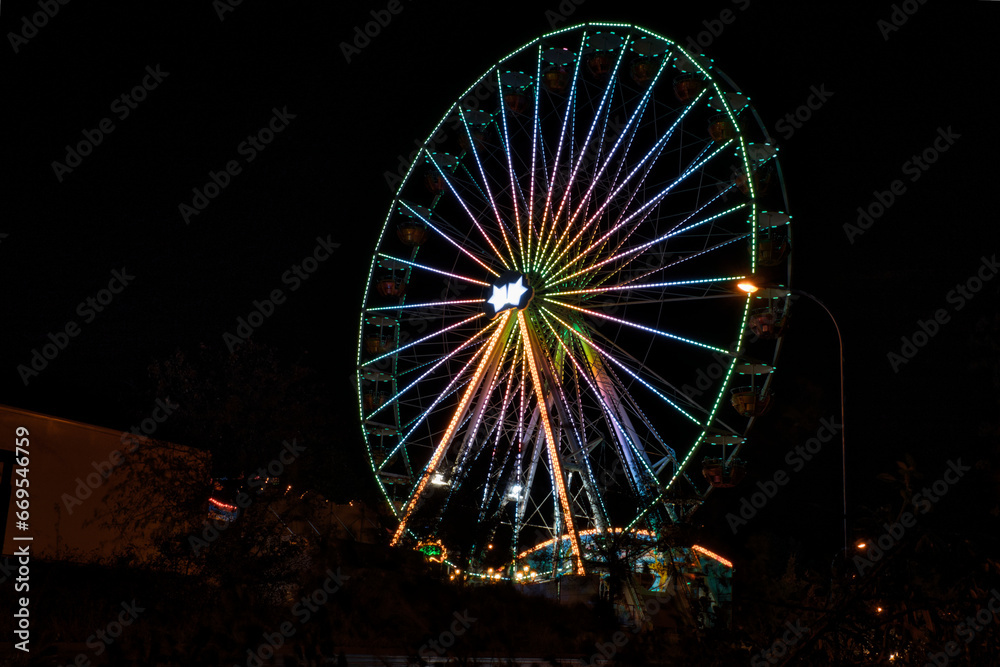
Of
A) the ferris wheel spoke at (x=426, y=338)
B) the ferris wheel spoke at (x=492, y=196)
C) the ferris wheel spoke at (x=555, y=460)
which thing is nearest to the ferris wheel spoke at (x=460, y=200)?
the ferris wheel spoke at (x=492, y=196)

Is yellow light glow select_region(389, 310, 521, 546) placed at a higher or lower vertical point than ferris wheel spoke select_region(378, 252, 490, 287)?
lower

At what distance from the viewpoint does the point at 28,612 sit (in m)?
11.9

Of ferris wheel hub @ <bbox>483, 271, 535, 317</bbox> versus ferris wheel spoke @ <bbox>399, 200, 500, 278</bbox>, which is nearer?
ferris wheel hub @ <bbox>483, 271, 535, 317</bbox>

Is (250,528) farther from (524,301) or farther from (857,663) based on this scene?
(857,663)

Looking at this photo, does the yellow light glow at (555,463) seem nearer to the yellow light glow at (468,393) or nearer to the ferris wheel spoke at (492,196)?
the yellow light glow at (468,393)

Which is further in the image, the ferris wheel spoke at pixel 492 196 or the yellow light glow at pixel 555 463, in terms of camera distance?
the ferris wheel spoke at pixel 492 196

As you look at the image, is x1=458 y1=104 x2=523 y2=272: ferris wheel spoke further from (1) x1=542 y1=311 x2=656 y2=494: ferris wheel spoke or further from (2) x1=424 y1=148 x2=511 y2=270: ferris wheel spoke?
(1) x1=542 y1=311 x2=656 y2=494: ferris wheel spoke

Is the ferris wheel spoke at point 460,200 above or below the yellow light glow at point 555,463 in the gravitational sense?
above

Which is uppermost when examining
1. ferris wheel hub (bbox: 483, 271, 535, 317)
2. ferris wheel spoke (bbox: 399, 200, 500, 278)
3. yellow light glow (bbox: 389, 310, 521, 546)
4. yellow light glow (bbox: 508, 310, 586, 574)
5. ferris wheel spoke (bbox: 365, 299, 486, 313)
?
ferris wheel spoke (bbox: 399, 200, 500, 278)

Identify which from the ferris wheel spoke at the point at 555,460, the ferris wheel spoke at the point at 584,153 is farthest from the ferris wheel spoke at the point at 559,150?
the ferris wheel spoke at the point at 555,460

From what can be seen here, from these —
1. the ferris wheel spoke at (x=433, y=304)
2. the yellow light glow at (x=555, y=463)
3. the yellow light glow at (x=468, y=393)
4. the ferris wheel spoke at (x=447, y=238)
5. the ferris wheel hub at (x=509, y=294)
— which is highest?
the ferris wheel spoke at (x=447, y=238)

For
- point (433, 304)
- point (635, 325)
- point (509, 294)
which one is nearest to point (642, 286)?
point (635, 325)

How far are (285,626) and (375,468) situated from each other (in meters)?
18.1

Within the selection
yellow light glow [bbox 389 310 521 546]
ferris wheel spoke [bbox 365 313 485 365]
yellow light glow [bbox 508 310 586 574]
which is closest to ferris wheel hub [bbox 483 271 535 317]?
yellow light glow [bbox 389 310 521 546]
